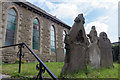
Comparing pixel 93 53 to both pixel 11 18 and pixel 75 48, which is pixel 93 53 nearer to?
pixel 75 48

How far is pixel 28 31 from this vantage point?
9.59m

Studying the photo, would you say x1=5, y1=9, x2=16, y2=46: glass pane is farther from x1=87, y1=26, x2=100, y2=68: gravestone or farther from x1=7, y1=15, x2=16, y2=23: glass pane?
x1=87, y1=26, x2=100, y2=68: gravestone

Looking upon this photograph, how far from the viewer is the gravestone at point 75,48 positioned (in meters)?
3.29

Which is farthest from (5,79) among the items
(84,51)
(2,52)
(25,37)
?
(25,37)

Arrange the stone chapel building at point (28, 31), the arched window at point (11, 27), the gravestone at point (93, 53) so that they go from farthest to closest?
the arched window at point (11, 27)
the stone chapel building at point (28, 31)
the gravestone at point (93, 53)

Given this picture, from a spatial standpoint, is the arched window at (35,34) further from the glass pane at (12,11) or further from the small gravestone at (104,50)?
the small gravestone at (104,50)

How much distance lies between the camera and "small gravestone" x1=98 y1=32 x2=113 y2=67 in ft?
19.6

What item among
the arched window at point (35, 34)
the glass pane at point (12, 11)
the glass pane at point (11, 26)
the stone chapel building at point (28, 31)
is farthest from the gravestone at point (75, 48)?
the arched window at point (35, 34)

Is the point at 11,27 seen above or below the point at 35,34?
above

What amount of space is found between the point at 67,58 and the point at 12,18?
7.39 m

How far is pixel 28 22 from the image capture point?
9789 millimetres

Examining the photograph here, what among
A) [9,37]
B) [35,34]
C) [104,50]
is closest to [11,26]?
[9,37]

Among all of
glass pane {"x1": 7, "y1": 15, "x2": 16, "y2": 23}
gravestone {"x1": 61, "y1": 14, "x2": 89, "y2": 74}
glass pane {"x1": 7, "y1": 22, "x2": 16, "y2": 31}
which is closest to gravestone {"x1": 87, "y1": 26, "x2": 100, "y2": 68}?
gravestone {"x1": 61, "y1": 14, "x2": 89, "y2": 74}

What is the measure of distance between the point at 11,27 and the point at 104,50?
7.66 metres
